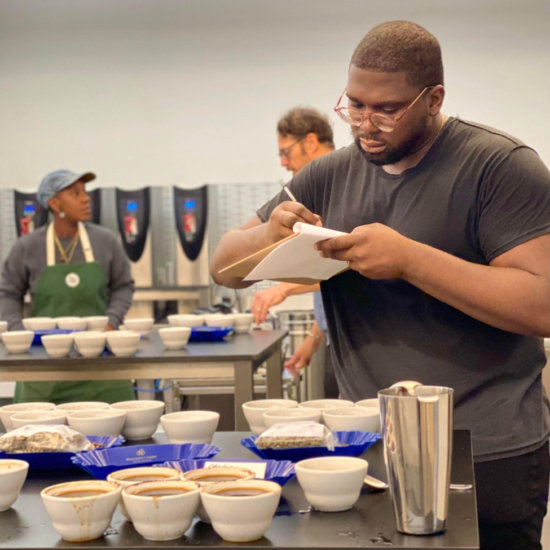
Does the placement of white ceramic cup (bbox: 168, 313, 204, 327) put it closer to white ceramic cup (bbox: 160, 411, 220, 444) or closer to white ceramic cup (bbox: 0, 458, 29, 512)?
white ceramic cup (bbox: 160, 411, 220, 444)

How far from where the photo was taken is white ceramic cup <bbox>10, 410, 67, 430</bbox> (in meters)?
1.43

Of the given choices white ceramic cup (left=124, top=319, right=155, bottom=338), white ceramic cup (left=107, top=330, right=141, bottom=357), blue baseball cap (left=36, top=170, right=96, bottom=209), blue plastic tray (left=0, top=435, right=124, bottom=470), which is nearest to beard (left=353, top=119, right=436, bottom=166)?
blue plastic tray (left=0, top=435, right=124, bottom=470)

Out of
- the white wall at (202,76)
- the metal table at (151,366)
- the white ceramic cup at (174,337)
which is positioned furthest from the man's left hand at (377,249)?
the white wall at (202,76)

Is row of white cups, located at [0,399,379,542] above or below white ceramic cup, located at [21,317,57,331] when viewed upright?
above

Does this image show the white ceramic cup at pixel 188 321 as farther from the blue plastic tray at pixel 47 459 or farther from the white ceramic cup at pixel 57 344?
the blue plastic tray at pixel 47 459

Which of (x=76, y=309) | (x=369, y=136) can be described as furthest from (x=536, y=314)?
(x=76, y=309)

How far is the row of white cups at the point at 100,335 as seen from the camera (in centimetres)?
287

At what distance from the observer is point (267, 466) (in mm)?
1158

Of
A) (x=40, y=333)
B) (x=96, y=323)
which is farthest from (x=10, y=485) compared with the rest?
(x=96, y=323)

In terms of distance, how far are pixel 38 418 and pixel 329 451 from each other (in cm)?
56

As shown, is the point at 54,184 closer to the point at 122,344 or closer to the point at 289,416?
the point at 122,344

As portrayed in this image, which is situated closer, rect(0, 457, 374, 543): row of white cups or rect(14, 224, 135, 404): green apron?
rect(0, 457, 374, 543): row of white cups

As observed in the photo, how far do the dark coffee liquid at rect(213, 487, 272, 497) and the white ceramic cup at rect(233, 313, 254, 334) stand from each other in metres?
2.45

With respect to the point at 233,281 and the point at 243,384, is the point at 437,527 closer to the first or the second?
the point at 233,281
